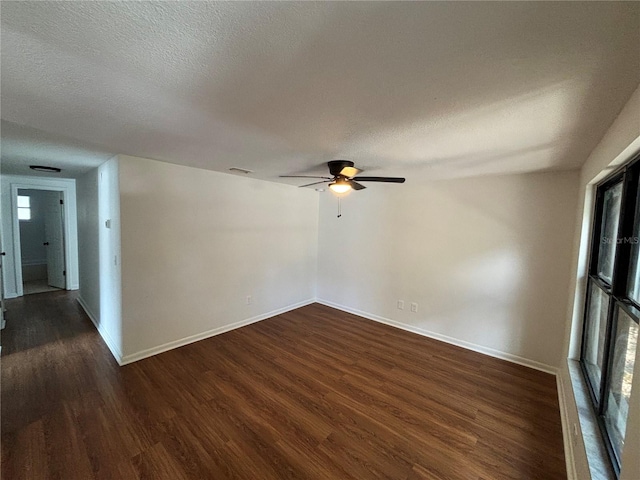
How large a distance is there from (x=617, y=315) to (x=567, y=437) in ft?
3.56

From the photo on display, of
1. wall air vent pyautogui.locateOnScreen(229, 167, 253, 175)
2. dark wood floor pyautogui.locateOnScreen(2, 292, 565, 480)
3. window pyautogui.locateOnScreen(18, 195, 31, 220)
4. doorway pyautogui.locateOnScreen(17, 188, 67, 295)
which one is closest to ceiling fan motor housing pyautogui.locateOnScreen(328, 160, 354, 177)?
wall air vent pyautogui.locateOnScreen(229, 167, 253, 175)

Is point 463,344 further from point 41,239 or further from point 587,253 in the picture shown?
point 41,239

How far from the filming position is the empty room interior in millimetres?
954

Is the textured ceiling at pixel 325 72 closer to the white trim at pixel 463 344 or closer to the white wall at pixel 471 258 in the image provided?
the white wall at pixel 471 258

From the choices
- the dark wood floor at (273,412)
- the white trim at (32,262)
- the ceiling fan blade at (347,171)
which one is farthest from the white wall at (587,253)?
the white trim at (32,262)

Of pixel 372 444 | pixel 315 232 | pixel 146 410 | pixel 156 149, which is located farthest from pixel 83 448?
pixel 315 232

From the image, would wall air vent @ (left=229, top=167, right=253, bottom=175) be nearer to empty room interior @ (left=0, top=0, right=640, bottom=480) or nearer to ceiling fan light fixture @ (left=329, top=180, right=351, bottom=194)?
Result: empty room interior @ (left=0, top=0, right=640, bottom=480)

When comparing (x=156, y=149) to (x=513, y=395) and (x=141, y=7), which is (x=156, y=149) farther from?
(x=513, y=395)

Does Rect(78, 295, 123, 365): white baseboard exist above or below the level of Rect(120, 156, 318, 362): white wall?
below

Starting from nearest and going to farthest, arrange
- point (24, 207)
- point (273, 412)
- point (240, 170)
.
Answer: point (273, 412) → point (240, 170) → point (24, 207)

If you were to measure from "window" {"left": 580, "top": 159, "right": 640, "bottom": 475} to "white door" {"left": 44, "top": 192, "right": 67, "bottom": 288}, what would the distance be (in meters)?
8.21

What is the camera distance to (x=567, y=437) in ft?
6.23

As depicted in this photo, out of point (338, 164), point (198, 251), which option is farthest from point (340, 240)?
point (198, 251)

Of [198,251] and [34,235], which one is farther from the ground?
[198,251]
